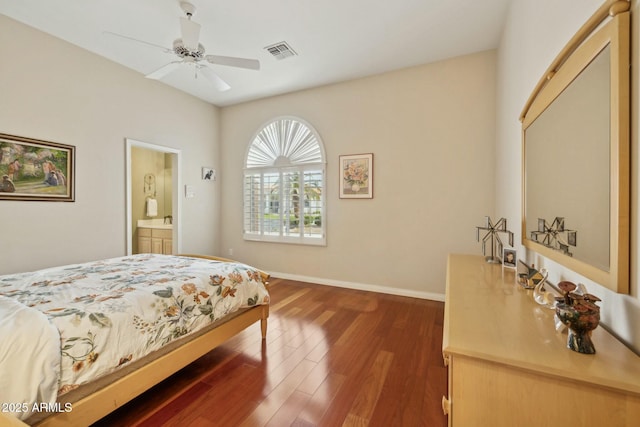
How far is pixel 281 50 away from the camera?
122 inches

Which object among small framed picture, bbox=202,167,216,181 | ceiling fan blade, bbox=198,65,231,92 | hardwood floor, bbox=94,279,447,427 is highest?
ceiling fan blade, bbox=198,65,231,92

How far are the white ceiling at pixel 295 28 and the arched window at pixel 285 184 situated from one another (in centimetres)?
101

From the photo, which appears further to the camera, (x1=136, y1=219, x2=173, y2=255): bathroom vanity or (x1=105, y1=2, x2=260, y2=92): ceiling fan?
(x1=136, y1=219, x2=173, y2=255): bathroom vanity

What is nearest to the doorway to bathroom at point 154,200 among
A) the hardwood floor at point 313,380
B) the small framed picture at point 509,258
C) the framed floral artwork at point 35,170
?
the framed floral artwork at point 35,170

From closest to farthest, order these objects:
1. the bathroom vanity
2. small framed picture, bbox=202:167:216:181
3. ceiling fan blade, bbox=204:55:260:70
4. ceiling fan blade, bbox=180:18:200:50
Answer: ceiling fan blade, bbox=180:18:200:50, ceiling fan blade, bbox=204:55:260:70, the bathroom vanity, small framed picture, bbox=202:167:216:181

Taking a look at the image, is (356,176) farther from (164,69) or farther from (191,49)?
(164,69)

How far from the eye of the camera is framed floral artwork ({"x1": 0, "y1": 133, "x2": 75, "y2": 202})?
8.36 ft

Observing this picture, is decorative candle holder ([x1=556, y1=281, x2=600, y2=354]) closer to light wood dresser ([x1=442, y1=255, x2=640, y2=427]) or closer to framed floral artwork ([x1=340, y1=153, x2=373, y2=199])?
light wood dresser ([x1=442, y1=255, x2=640, y2=427])

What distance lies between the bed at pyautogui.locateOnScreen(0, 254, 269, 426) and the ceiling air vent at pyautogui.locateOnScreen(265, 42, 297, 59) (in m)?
2.49

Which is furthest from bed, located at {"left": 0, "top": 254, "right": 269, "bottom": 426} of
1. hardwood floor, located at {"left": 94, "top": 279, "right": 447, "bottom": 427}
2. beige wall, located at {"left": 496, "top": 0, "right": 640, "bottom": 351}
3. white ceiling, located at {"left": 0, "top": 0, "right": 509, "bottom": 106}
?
white ceiling, located at {"left": 0, "top": 0, "right": 509, "bottom": 106}

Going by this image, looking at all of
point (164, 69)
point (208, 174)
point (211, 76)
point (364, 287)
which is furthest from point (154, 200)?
point (364, 287)

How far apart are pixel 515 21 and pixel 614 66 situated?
73.5 inches

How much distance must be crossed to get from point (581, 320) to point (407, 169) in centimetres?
293

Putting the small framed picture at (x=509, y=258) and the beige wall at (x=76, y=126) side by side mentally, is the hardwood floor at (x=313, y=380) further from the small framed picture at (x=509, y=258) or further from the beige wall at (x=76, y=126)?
the beige wall at (x=76, y=126)
